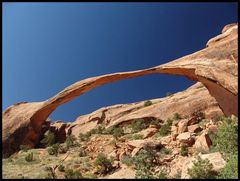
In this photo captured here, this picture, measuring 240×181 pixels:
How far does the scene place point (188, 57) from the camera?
A: 41.4ft

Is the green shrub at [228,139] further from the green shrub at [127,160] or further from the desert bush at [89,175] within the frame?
the desert bush at [89,175]

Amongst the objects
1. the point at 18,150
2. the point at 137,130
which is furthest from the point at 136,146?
the point at 137,130

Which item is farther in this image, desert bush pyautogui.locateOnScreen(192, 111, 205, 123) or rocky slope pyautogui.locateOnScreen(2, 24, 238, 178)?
desert bush pyautogui.locateOnScreen(192, 111, 205, 123)

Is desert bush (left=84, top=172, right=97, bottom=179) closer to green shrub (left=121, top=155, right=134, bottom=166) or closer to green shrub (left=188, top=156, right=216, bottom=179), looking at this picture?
green shrub (left=121, top=155, right=134, bottom=166)

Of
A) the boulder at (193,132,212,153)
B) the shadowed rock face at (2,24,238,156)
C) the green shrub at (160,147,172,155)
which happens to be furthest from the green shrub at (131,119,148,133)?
the boulder at (193,132,212,153)

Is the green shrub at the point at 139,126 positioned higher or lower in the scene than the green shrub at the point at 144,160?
lower

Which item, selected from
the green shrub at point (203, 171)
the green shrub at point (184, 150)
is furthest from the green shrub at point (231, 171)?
the green shrub at point (184, 150)

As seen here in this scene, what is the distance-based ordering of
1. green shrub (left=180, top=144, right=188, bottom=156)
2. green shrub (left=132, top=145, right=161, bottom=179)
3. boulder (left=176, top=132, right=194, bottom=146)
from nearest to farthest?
green shrub (left=132, top=145, right=161, bottom=179), green shrub (left=180, top=144, right=188, bottom=156), boulder (left=176, top=132, right=194, bottom=146)

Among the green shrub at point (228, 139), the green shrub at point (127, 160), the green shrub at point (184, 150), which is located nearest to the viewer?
the green shrub at point (228, 139)

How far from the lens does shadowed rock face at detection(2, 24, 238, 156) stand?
1053 centimetres

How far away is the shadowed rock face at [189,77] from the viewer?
1053cm

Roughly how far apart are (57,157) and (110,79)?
5.10m

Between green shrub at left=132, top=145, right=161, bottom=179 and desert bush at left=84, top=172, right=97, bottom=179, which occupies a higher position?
green shrub at left=132, top=145, right=161, bottom=179

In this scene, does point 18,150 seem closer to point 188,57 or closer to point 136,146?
point 136,146
